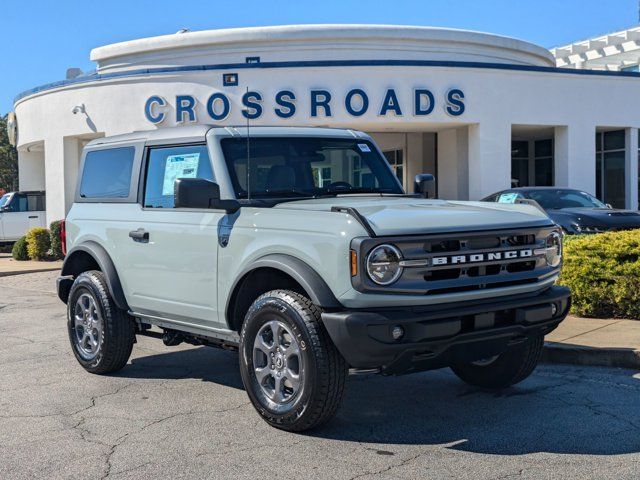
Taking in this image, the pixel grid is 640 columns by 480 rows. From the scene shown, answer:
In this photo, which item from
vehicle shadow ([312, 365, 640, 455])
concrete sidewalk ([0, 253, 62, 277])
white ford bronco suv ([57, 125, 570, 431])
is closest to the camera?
white ford bronco suv ([57, 125, 570, 431])

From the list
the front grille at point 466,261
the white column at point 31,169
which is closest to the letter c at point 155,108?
the white column at point 31,169

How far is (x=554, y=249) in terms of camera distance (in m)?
5.32

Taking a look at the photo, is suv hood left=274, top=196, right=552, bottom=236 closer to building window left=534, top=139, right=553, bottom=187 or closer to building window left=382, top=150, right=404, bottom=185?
building window left=382, top=150, right=404, bottom=185

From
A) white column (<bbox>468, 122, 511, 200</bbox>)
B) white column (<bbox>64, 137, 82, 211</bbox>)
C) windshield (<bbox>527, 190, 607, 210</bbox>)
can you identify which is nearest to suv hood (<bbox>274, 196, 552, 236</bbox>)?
windshield (<bbox>527, 190, 607, 210</bbox>)

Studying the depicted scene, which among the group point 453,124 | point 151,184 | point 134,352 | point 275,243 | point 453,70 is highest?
point 453,70

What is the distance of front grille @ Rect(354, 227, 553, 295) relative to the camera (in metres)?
4.46

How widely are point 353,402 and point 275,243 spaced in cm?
151

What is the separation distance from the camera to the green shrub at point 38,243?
20.4 m

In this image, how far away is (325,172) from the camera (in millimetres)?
6207

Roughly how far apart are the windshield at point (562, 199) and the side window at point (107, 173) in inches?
353

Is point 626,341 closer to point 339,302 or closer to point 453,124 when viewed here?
point 339,302

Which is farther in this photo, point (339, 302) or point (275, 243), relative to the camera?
point (275, 243)

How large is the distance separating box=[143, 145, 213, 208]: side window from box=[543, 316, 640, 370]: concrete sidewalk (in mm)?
3640

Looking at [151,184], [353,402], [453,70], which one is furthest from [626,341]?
[453,70]
